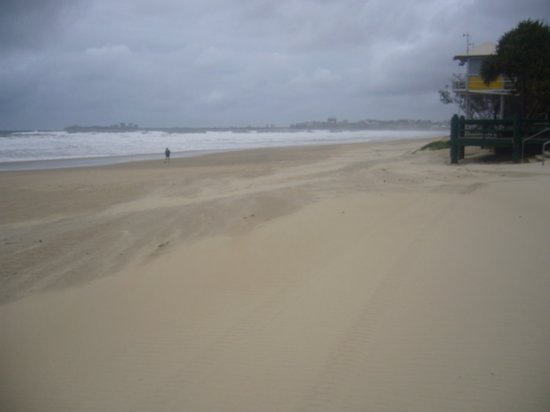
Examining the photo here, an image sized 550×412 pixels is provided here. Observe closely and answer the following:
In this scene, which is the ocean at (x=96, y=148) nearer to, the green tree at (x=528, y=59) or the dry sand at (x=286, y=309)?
the dry sand at (x=286, y=309)

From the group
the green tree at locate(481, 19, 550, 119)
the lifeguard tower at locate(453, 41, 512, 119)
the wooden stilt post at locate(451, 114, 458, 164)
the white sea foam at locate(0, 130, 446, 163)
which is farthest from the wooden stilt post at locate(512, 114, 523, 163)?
the white sea foam at locate(0, 130, 446, 163)

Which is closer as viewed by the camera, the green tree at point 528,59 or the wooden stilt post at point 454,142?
the wooden stilt post at point 454,142

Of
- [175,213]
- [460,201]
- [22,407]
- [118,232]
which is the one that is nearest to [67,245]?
[118,232]

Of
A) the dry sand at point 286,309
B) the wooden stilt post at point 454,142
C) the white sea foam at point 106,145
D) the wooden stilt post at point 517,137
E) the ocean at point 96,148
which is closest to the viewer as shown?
the dry sand at point 286,309

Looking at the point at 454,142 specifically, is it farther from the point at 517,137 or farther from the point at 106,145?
the point at 106,145

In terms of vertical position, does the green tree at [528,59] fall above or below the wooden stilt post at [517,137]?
above

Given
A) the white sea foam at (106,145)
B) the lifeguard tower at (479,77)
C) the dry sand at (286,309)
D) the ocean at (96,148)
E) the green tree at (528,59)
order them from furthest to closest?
the white sea foam at (106,145), the ocean at (96,148), the lifeguard tower at (479,77), the green tree at (528,59), the dry sand at (286,309)

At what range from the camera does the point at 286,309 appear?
13.6 ft

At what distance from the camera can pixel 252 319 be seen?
3975mm

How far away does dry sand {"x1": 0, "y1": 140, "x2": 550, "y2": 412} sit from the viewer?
296 centimetres

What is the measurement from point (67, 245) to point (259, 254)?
3.51 metres

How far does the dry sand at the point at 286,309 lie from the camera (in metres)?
2.96

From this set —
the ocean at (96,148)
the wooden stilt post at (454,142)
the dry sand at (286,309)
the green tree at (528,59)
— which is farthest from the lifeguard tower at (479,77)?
the ocean at (96,148)

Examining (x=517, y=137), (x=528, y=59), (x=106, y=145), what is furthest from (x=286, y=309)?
(x=106, y=145)
